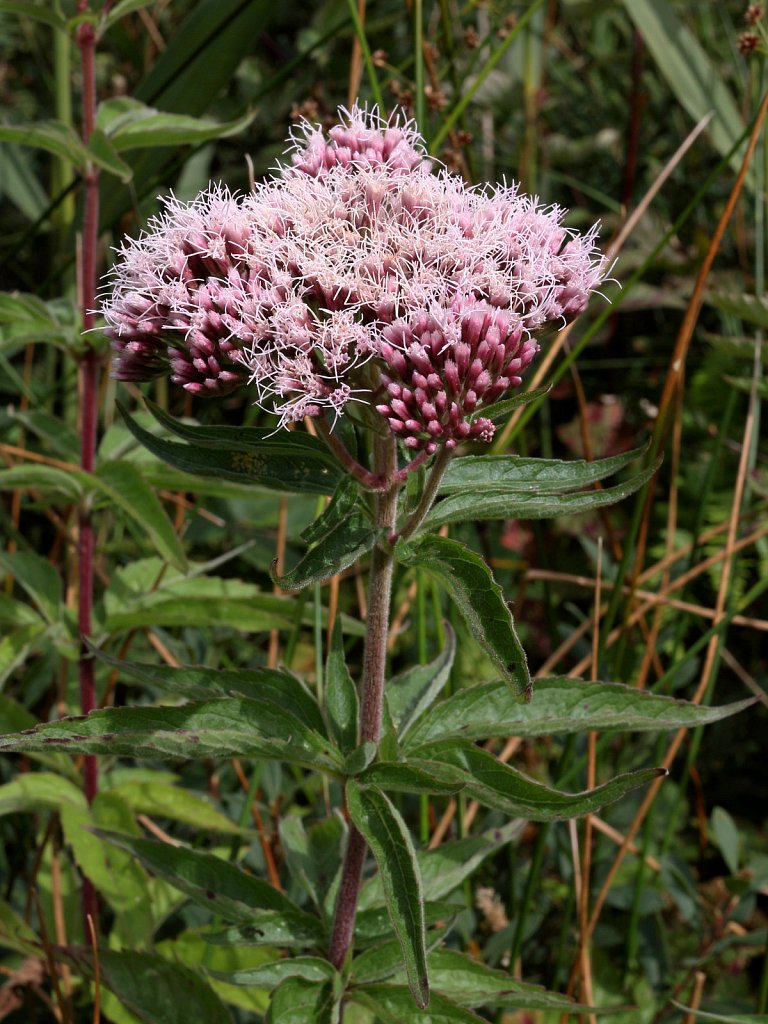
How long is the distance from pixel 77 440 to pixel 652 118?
2.51 metres

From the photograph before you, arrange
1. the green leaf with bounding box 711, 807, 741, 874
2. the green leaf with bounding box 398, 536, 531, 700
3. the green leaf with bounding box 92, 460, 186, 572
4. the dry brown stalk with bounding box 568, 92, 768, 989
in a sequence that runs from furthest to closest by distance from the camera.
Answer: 1. the green leaf with bounding box 711, 807, 741, 874
2. the dry brown stalk with bounding box 568, 92, 768, 989
3. the green leaf with bounding box 92, 460, 186, 572
4. the green leaf with bounding box 398, 536, 531, 700

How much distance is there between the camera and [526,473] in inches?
56.9

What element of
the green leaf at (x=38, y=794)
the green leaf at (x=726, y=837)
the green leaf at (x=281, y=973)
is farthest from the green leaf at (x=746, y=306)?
the green leaf at (x=38, y=794)

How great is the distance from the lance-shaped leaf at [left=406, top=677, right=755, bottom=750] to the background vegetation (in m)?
0.31

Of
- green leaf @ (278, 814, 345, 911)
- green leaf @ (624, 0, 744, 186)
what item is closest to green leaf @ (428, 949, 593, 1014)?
green leaf @ (278, 814, 345, 911)

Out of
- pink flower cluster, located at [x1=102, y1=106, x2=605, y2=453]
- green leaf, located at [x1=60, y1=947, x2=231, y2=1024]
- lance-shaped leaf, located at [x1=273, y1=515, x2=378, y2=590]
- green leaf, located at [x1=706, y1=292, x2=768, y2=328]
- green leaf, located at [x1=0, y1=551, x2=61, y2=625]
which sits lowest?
green leaf, located at [x1=60, y1=947, x2=231, y2=1024]

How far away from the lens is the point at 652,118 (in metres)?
3.70

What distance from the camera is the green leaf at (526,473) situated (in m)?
1.39

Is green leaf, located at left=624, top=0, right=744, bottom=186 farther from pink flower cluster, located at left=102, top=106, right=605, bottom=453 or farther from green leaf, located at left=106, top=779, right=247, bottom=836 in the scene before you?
green leaf, located at left=106, top=779, right=247, bottom=836

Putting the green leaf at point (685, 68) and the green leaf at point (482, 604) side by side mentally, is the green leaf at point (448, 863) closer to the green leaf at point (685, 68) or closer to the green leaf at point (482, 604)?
the green leaf at point (482, 604)

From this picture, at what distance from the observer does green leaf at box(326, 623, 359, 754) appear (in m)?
1.54

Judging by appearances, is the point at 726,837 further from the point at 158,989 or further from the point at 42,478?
the point at 42,478

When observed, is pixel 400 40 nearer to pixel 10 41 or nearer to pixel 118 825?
pixel 10 41

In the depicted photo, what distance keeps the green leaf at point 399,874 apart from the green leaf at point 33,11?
4.80 feet
